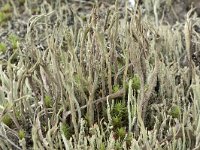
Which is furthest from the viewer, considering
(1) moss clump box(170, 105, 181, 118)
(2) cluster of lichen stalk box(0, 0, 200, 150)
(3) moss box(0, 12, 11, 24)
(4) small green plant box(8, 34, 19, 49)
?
(3) moss box(0, 12, 11, 24)

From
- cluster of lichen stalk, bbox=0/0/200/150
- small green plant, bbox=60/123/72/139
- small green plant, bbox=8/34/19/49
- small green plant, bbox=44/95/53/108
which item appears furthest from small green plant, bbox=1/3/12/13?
small green plant, bbox=60/123/72/139

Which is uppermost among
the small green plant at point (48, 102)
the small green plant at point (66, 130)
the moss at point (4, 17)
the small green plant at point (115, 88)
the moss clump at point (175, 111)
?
the moss at point (4, 17)

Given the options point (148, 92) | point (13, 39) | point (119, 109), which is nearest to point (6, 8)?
point (13, 39)

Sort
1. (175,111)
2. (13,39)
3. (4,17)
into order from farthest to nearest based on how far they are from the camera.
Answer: (4,17) < (13,39) < (175,111)

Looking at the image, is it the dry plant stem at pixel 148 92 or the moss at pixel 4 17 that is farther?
the moss at pixel 4 17

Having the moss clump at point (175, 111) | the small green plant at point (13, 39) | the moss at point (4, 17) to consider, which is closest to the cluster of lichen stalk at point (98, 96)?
the moss clump at point (175, 111)

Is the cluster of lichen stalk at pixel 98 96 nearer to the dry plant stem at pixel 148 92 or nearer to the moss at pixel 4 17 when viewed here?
the dry plant stem at pixel 148 92

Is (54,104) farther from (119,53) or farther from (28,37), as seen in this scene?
(119,53)

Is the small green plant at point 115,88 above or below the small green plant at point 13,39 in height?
below

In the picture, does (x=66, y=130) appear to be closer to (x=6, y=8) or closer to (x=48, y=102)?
(x=48, y=102)

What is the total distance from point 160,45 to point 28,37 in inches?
25.0

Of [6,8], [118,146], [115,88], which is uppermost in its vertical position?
[6,8]

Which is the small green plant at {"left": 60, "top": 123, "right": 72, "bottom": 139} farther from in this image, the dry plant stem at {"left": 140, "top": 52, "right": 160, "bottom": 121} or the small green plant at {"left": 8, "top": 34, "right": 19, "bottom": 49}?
the small green plant at {"left": 8, "top": 34, "right": 19, "bottom": 49}

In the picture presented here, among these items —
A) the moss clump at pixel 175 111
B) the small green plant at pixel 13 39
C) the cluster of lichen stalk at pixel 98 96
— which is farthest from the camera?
the small green plant at pixel 13 39
